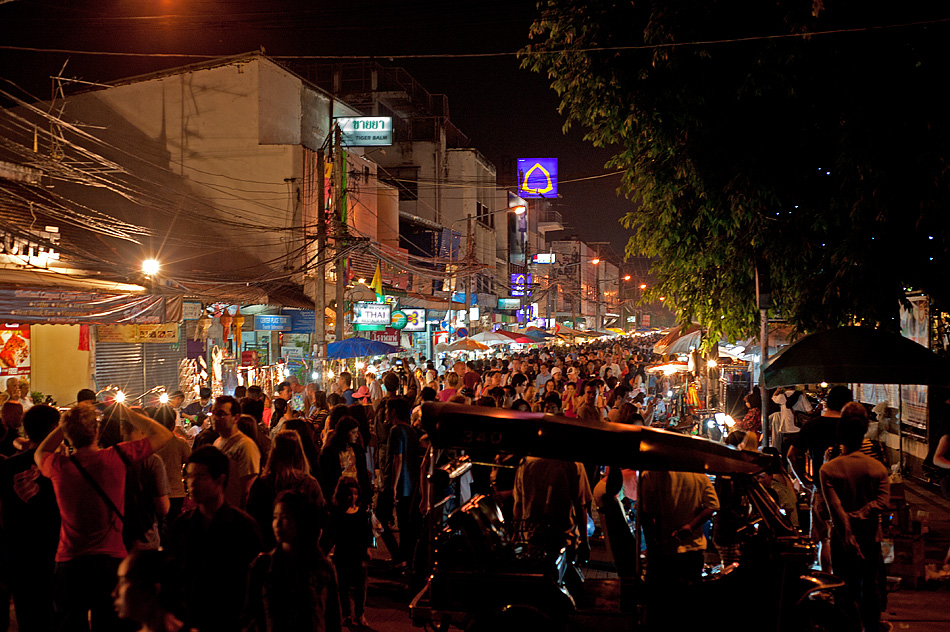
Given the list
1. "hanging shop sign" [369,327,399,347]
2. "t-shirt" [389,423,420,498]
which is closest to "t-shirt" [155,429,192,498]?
"t-shirt" [389,423,420,498]

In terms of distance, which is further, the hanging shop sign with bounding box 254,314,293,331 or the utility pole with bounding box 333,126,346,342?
the hanging shop sign with bounding box 254,314,293,331

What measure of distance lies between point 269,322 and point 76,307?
876cm

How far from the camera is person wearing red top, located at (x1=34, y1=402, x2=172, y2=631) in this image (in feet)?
14.6

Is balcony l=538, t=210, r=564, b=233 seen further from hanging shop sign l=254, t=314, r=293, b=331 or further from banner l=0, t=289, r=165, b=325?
banner l=0, t=289, r=165, b=325

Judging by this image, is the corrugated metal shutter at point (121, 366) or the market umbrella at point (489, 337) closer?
the corrugated metal shutter at point (121, 366)

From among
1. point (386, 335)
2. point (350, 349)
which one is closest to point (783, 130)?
point (350, 349)

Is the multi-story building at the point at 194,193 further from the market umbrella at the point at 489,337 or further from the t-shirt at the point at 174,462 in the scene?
the t-shirt at the point at 174,462

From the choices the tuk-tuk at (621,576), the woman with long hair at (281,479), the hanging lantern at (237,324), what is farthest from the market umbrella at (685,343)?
the woman with long hair at (281,479)

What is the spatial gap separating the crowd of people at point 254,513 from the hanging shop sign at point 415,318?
69.7ft

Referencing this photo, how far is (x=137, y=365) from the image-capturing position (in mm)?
16859

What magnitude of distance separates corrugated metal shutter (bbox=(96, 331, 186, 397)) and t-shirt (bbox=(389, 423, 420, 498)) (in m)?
10.9

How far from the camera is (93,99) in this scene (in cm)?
2509

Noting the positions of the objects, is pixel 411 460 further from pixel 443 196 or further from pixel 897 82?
pixel 443 196

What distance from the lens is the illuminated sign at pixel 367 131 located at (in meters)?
25.2
